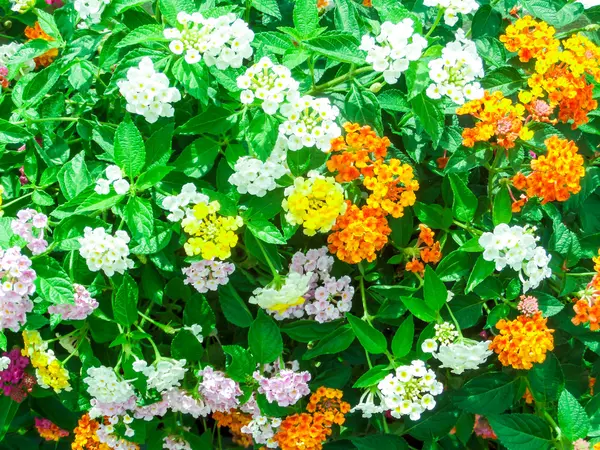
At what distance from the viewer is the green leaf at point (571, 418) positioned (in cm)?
183

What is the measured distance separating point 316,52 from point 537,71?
1.93 feet

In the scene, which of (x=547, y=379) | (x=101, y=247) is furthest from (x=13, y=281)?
(x=547, y=379)

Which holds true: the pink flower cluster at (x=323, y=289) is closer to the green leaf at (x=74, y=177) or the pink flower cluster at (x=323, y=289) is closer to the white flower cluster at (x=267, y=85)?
the white flower cluster at (x=267, y=85)

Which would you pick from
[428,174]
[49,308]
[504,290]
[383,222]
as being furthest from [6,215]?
[504,290]

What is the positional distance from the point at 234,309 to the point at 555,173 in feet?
2.89

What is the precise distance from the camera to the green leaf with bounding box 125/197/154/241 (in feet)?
5.50

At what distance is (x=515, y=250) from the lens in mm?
1725

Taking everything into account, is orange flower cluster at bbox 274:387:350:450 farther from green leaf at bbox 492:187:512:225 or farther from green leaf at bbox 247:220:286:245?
green leaf at bbox 492:187:512:225

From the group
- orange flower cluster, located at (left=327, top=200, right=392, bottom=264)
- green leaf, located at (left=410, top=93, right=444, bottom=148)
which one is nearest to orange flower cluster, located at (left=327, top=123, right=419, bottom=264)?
orange flower cluster, located at (left=327, top=200, right=392, bottom=264)

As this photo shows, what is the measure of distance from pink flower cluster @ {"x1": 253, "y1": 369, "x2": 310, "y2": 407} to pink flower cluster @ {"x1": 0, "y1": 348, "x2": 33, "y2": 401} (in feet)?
2.11

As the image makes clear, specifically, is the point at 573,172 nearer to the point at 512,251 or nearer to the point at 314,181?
the point at 512,251

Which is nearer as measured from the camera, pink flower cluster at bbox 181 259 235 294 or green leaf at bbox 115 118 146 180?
green leaf at bbox 115 118 146 180

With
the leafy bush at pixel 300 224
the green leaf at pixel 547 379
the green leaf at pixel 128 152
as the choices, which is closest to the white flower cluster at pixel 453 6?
the leafy bush at pixel 300 224

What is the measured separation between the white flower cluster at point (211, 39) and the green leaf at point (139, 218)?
348 mm
